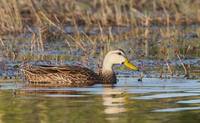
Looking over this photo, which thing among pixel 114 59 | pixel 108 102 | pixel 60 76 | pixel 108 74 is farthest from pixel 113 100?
pixel 114 59

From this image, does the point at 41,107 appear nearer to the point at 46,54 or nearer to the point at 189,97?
the point at 189,97

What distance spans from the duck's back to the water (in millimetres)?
246

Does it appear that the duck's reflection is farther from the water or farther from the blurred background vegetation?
the blurred background vegetation

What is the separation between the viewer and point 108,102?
1101cm

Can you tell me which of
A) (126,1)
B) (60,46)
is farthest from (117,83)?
(126,1)

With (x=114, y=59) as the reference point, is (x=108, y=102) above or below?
below

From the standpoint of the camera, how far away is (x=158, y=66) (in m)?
15.1

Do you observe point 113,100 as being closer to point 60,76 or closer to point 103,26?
point 60,76

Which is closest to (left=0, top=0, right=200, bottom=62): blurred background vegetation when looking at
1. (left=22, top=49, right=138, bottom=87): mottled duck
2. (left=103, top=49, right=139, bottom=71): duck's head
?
(left=103, top=49, right=139, bottom=71): duck's head

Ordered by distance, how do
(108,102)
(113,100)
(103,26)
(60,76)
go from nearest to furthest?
1. (108,102)
2. (113,100)
3. (60,76)
4. (103,26)

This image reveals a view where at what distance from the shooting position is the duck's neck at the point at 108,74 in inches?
534

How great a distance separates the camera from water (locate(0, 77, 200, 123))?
9.77 metres

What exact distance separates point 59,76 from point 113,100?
2.34 meters

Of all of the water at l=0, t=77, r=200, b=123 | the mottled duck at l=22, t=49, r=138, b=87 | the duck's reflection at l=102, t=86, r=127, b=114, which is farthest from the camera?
the mottled duck at l=22, t=49, r=138, b=87
